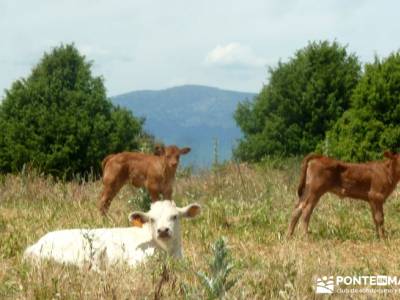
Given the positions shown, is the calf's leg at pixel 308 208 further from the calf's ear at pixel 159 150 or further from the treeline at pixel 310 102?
the treeline at pixel 310 102

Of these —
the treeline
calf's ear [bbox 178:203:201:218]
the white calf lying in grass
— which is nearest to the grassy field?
the white calf lying in grass

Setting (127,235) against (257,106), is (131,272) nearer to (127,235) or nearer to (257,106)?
(127,235)

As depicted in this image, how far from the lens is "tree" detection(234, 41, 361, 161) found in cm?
4300

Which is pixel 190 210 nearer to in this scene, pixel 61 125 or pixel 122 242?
pixel 122 242

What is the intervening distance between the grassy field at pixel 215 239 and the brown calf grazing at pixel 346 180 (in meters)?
0.45

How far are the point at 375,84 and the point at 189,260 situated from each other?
23.2m

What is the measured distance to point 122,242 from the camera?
8.05 meters

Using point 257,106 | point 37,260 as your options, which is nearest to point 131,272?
point 37,260

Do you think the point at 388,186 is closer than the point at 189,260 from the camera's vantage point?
No

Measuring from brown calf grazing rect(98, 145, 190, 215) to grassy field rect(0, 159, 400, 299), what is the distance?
0.36 m

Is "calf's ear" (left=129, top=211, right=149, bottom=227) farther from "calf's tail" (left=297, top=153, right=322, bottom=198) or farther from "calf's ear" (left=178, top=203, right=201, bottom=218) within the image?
"calf's tail" (left=297, top=153, right=322, bottom=198)

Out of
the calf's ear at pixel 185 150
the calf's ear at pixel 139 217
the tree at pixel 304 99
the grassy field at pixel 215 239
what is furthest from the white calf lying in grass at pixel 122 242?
the tree at pixel 304 99

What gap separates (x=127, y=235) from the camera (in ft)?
26.9

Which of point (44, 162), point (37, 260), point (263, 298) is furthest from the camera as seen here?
point (44, 162)
